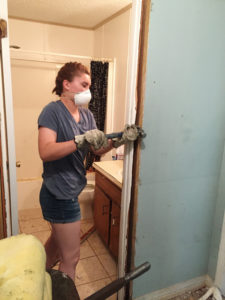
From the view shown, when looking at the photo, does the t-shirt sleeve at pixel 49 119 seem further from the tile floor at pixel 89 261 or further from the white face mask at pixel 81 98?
the tile floor at pixel 89 261

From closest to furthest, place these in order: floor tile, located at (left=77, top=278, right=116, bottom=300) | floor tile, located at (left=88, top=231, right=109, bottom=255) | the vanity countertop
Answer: floor tile, located at (left=77, top=278, right=116, bottom=300)
the vanity countertop
floor tile, located at (left=88, top=231, right=109, bottom=255)

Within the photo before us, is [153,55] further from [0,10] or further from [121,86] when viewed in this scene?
[121,86]

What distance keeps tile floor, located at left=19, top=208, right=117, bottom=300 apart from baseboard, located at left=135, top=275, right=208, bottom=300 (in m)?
0.27

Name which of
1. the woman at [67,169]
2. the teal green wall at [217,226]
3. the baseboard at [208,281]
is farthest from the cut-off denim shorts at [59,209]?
the baseboard at [208,281]

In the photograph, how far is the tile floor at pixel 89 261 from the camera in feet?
6.03

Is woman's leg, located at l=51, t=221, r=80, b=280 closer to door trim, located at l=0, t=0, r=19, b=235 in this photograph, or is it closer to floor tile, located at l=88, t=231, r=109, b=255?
door trim, located at l=0, t=0, r=19, b=235

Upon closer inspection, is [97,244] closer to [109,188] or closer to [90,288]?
[90,288]

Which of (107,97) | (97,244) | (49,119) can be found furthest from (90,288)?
(107,97)

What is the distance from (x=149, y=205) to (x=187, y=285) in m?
0.76

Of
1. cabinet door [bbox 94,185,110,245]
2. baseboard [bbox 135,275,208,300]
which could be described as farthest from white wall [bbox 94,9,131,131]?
baseboard [bbox 135,275,208,300]

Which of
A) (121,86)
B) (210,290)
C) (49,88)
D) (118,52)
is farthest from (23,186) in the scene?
(210,290)

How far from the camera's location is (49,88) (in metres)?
3.14

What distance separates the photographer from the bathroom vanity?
1.90 metres

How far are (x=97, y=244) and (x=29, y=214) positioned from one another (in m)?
0.99
